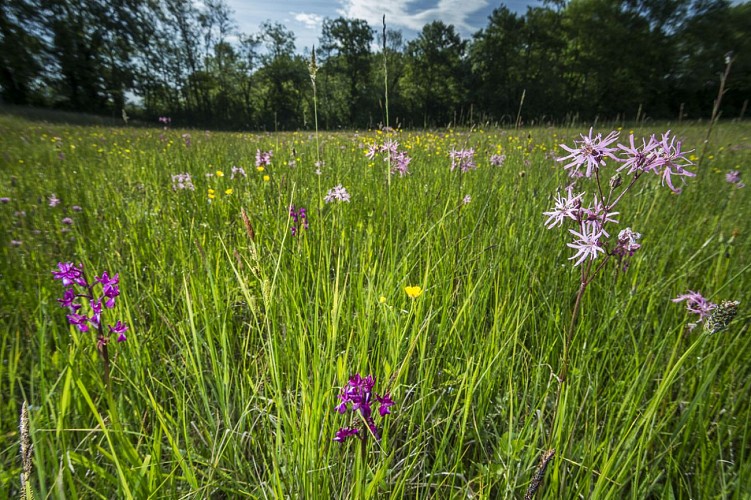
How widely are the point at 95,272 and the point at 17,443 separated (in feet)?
2.57

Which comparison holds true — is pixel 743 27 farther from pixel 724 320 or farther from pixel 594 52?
pixel 724 320

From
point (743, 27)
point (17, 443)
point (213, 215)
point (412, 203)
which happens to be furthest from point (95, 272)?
point (743, 27)

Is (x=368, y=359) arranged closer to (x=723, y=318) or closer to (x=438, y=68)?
(x=723, y=318)

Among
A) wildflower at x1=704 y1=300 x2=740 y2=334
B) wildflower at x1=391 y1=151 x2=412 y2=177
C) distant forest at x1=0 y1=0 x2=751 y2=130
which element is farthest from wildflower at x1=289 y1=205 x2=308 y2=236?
distant forest at x1=0 y1=0 x2=751 y2=130

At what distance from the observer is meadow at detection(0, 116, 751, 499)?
0.76 meters

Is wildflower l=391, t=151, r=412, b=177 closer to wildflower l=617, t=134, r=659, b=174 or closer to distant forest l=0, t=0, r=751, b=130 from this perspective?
wildflower l=617, t=134, r=659, b=174

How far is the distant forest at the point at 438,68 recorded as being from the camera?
2534cm

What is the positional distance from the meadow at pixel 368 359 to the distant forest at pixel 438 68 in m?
24.9

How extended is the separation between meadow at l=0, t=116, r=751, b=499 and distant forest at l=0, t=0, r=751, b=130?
24.9m

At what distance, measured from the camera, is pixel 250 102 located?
36125 millimetres

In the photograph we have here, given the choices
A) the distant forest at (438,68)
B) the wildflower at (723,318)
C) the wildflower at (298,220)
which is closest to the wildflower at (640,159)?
the wildflower at (723,318)

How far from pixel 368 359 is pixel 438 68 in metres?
41.8

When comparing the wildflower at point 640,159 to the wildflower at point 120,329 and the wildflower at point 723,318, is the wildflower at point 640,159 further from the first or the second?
the wildflower at point 120,329

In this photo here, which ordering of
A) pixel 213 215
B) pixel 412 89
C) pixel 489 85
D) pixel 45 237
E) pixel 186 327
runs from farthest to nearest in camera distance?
1. pixel 412 89
2. pixel 489 85
3. pixel 213 215
4. pixel 45 237
5. pixel 186 327
